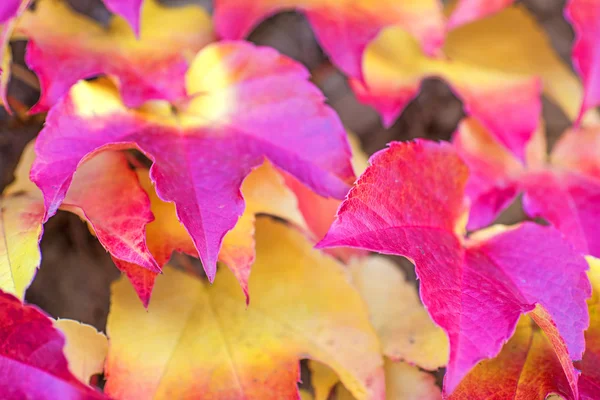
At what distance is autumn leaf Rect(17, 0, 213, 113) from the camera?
1.63 ft

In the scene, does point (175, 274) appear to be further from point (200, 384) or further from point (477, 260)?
A: point (477, 260)

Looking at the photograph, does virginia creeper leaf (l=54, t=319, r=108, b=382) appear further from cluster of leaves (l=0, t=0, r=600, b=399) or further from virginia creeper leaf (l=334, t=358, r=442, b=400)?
virginia creeper leaf (l=334, t=358, r=442, b=400)

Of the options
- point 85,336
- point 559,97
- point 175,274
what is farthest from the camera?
point 559,97

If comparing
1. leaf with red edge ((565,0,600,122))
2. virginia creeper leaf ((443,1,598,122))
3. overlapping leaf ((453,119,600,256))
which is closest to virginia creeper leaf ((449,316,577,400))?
overlapping leaf ((453,119,600,256))

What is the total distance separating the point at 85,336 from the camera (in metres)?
0.41

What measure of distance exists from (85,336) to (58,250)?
1.49 ft

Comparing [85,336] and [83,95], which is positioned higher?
[83,95]

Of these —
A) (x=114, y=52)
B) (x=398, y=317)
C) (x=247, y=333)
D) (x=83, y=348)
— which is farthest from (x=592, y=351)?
(x=114, y=52)

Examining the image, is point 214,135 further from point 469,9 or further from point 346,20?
point 469,9

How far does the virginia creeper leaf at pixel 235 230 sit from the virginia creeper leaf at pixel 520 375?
7.4 inches

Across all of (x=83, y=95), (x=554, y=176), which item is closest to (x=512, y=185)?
(x=554, y=176)

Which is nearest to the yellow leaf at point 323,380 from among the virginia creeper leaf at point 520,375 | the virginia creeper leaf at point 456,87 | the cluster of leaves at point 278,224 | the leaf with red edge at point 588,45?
the cluster of leaves at point 278,224

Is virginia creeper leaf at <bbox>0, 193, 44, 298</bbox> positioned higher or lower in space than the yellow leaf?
higher

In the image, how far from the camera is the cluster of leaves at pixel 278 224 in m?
0.38
